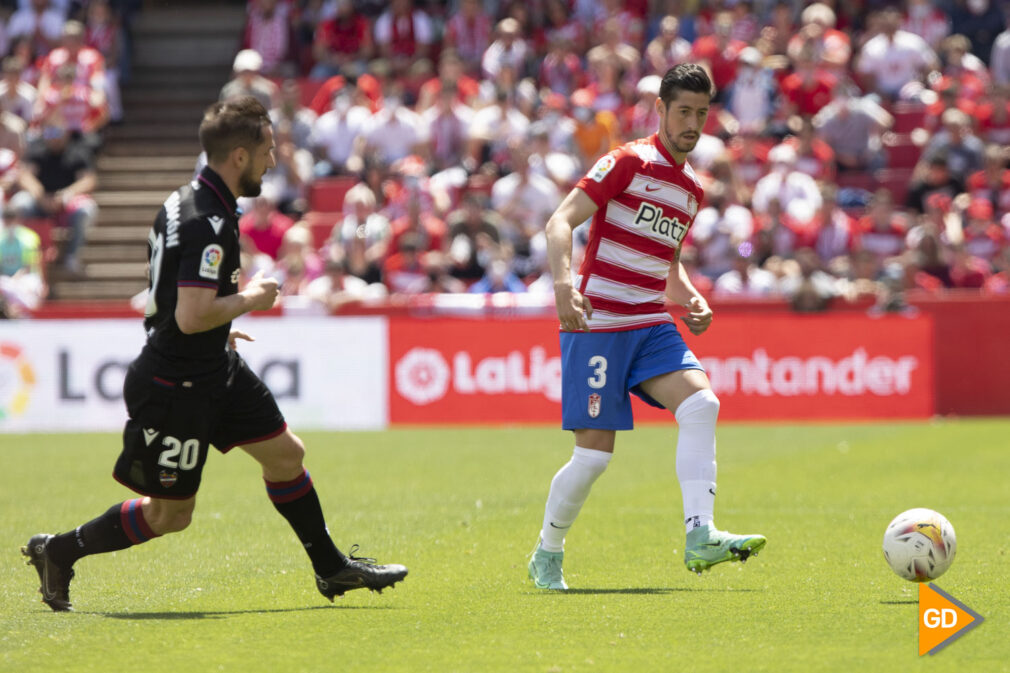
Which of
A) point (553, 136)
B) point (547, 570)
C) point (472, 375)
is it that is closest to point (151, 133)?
point (553, 136)

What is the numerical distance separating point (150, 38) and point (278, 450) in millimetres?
21027

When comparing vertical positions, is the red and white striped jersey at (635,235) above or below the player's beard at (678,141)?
below

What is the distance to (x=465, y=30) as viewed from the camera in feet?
75.7

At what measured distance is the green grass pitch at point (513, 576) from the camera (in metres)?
5.18

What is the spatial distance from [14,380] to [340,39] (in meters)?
8.77

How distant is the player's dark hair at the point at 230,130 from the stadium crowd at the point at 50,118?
13.6m

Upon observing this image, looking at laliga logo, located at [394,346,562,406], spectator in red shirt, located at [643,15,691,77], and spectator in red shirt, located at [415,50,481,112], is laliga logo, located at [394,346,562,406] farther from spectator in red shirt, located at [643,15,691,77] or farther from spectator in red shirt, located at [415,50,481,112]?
spectator in red shirt, located at [643,15,691,77]

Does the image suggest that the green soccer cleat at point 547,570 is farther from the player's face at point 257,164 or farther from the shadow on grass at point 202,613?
the player's face at point 257,164

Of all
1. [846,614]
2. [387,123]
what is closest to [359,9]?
[387,123]

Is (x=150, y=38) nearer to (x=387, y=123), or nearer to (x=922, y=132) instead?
(x=387, y=123)

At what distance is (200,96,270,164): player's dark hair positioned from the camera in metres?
6.05

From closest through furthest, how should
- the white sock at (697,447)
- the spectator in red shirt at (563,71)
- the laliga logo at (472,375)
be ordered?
the white sock at (697,447) → the laliga logo at (472,375) → the spectator in red shirt at (563,71)

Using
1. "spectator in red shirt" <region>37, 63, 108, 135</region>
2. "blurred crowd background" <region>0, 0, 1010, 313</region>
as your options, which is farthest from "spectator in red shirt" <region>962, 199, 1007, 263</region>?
"spectator in red shirt" <region>37, 63, 108, 135</region>

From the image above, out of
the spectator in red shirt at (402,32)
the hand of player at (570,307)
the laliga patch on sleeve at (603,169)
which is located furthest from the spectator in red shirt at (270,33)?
the hand of player at (570,307)
